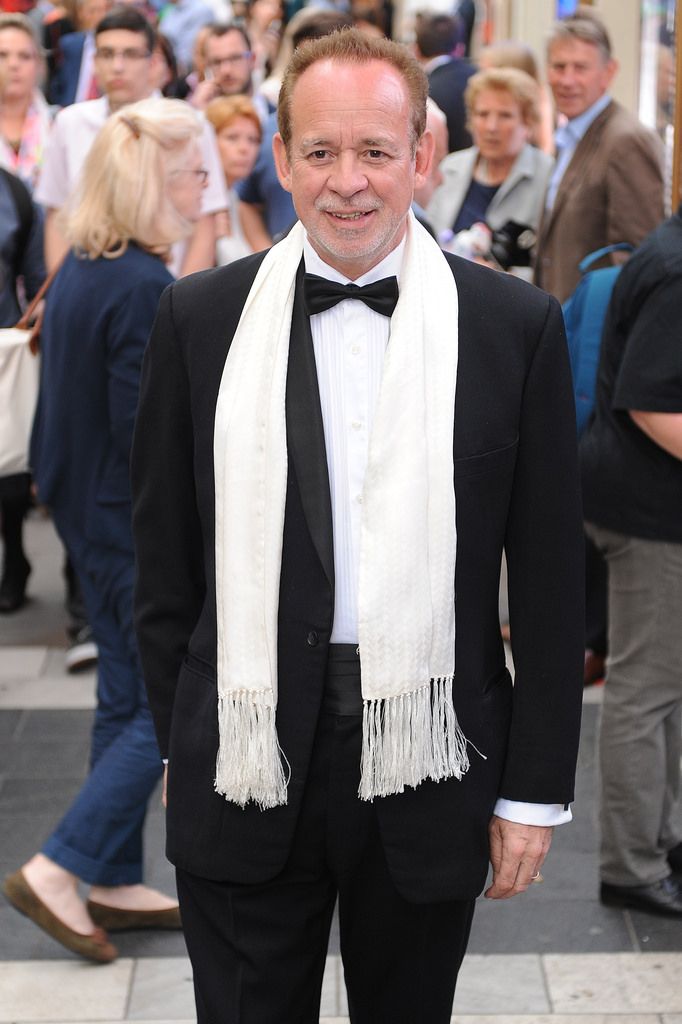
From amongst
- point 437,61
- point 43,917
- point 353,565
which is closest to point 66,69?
point 437,61

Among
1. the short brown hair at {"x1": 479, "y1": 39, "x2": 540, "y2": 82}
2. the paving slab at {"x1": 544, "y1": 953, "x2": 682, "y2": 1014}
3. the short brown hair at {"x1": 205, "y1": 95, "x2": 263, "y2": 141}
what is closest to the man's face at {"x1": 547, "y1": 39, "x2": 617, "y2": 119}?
the short brown hair at {"x1": 479, "y1": 39, "x2": 540, "y2": 82}

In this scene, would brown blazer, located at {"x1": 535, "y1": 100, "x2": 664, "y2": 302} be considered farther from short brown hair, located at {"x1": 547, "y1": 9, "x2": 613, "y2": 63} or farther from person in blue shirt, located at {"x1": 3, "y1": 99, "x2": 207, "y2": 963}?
person in blue shirt, located at {"x1": 3, "y1": 99, "x2": 207, "y2": 963}

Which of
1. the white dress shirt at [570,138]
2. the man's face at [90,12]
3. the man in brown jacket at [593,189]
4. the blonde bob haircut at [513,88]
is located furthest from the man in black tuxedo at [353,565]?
the man's face at [90,12]

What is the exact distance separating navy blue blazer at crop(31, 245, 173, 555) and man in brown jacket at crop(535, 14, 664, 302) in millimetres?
2699

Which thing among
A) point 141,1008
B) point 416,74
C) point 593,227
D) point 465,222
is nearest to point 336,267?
point 416,74

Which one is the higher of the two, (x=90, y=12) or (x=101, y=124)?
(x=101, y=124)

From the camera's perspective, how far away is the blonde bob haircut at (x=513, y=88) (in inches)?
271

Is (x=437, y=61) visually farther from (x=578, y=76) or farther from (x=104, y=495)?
(x=104, y=495)

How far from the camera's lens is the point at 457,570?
2312mm

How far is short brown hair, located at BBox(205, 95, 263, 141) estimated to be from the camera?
727 centimetres

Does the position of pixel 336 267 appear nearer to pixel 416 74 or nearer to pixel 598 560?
pixel 416 74

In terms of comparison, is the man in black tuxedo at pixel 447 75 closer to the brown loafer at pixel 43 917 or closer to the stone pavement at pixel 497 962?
the stone pavement at pixel 497 962

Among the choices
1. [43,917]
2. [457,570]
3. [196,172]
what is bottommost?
[43,917]

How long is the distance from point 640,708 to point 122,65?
376cm
